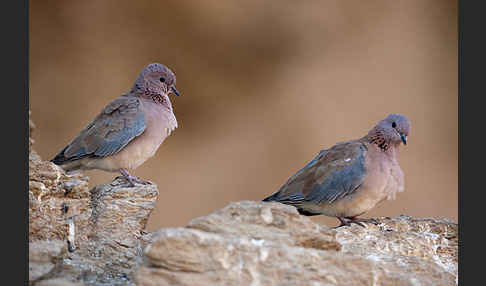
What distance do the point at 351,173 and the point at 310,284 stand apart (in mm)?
1528

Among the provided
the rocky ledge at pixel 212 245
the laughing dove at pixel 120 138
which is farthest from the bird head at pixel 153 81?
the rocky ledge at pixel 212 245

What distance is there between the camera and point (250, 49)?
9.73 meters

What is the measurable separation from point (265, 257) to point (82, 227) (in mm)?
1458

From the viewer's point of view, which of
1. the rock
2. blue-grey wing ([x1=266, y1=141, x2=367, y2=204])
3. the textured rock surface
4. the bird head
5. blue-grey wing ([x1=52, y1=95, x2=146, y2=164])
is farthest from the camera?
the bird head

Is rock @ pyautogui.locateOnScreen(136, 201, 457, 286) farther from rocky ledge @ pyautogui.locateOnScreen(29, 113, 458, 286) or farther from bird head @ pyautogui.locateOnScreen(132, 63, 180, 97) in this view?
bird head @ pyautogui.locateOnScreen(132, 63, 180, 97)

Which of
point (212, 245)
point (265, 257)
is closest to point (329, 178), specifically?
point (265, 257)

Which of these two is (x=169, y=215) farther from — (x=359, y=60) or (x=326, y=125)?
(x=359, y=60)

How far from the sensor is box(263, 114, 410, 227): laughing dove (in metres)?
4.90

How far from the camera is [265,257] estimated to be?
3557mm

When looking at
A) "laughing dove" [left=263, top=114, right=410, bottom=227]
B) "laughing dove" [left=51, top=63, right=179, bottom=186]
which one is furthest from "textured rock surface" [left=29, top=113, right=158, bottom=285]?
"laughing dove" [left=263, top=114, right=410, bottom=227]

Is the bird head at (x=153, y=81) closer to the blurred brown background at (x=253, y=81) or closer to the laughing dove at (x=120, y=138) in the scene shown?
the laughing dove at (x=120, y=138)

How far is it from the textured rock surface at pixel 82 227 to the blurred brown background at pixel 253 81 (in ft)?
14.7

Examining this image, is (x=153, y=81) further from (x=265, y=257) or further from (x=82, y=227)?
(x=265, y=257)

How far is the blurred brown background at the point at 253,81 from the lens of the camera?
922cm
